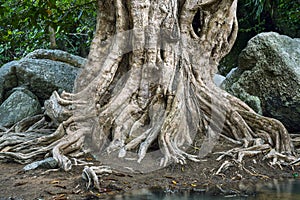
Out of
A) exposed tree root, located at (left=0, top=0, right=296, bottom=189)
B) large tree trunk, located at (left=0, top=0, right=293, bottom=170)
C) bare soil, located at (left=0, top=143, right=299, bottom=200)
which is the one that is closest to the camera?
bare soil, located at (left=0, top=143, right=299, bottom=200)

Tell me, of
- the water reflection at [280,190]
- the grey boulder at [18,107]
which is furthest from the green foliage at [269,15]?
the water reflection at [280,190]

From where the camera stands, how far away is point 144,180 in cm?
401

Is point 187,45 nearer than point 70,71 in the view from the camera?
Yes

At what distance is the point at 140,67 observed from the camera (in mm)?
5570

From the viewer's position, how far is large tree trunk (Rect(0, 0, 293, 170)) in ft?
16.5

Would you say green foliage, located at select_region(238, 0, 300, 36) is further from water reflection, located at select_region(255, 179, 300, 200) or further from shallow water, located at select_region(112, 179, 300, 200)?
shallow water, located at select_region(112, 179, 300, 200)

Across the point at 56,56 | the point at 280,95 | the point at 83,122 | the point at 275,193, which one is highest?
the point at 56,56

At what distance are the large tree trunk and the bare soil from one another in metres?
0.35

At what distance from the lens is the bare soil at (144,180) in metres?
3.58

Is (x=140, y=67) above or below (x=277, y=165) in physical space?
above

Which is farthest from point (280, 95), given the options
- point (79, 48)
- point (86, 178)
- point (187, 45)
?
point (79, 48)

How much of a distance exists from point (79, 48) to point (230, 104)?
9597 mm

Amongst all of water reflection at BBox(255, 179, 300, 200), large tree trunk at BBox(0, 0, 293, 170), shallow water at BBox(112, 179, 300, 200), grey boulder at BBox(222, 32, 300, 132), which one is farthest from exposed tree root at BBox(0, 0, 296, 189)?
grey boulder at BBox(222, 32, 300, 132)

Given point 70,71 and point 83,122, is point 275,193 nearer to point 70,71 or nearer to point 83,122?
point 83,122
